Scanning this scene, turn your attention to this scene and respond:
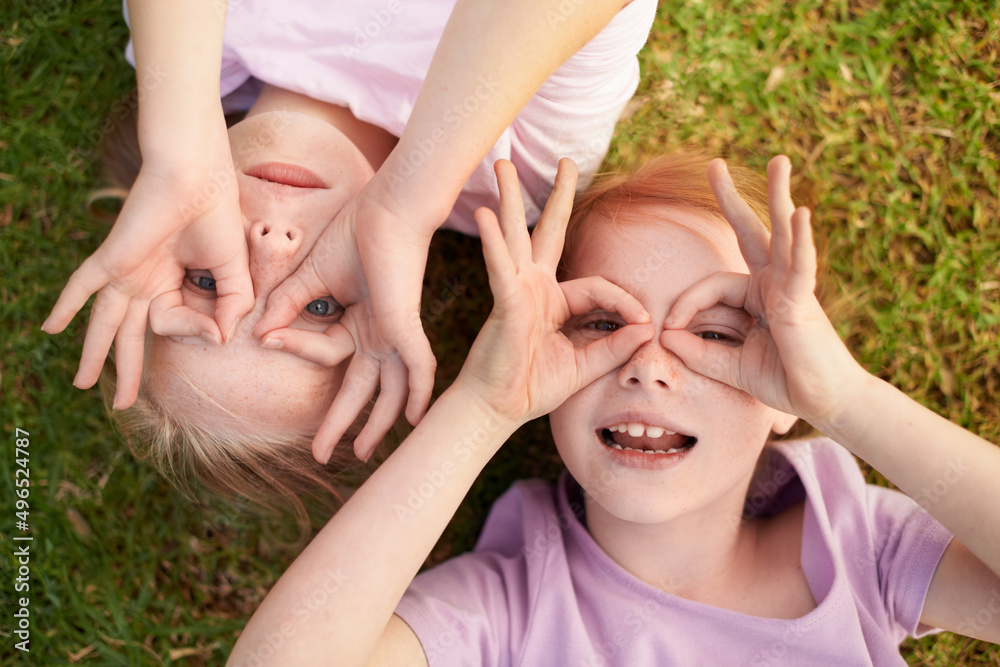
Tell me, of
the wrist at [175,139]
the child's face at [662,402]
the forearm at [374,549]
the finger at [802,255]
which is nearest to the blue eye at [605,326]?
the child's face at [662,402]

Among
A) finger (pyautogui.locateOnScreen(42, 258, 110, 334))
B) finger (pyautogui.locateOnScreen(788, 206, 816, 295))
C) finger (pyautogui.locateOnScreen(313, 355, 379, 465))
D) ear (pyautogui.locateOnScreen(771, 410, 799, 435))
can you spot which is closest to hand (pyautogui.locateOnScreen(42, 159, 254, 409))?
finger (pyautogui.locateOnScreen(42, 258, 110, 334))

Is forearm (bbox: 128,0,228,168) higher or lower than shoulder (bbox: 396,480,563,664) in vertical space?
higher

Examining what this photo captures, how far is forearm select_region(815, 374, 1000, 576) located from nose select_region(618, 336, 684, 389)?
396 millimetres

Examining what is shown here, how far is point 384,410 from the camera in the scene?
1891 millimetres

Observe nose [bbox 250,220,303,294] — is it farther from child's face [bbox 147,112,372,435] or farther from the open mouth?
the open mouth

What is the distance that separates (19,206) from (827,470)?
2.89 meters

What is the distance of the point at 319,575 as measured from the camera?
1761 mm

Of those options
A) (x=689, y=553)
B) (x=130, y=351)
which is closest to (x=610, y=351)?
(x=689, y=553)

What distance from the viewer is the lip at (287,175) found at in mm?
1936

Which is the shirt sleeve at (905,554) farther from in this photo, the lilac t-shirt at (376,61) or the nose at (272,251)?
the nose at (272,251)

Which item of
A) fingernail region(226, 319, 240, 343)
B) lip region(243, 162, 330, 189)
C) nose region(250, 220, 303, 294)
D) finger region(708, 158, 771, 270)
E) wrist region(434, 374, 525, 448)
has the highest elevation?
finger region(708, 158, 771, 270)

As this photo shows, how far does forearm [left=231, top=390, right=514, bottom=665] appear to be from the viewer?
1729 mm

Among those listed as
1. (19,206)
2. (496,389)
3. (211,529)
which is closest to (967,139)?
(496,389)

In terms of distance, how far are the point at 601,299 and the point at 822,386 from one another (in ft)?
1.81
